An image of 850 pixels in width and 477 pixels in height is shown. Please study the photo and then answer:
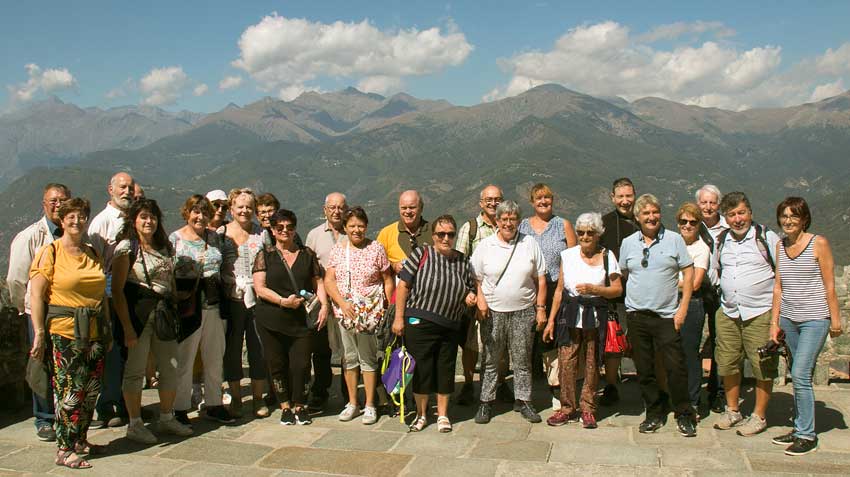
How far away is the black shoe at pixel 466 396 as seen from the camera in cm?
636

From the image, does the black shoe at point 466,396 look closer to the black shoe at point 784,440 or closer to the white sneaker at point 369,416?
the white sneaker at point 369,416

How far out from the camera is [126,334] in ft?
16.7

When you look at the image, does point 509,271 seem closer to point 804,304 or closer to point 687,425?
point 687,425

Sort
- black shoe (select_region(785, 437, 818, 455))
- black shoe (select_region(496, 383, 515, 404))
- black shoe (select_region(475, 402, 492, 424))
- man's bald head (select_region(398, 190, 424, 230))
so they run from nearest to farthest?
black shoe (select_region(785, 437, 818, 455)) → black shoe (select_region(475, 402, 492, 424)) → man's bald head (select_region(398, 190, 424, 230)) → black shoe (select_region(496, 383, 515, 404))

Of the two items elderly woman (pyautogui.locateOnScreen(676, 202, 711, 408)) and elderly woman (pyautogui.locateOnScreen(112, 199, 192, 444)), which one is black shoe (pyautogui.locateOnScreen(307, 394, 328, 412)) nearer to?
elderly woman (pyautogui.locateOnScreen(112, 199, 192, 444))

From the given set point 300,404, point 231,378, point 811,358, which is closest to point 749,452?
point 811,358

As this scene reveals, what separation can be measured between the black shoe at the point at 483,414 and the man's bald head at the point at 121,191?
3739mm

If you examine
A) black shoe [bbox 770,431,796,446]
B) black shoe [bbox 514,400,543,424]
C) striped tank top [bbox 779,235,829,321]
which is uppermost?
striped tank top [bbox 779,235,829,321]

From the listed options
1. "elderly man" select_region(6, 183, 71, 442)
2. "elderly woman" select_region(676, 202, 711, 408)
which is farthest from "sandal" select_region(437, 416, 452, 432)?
"elderly man" select_region(6, 183, 71, 442)

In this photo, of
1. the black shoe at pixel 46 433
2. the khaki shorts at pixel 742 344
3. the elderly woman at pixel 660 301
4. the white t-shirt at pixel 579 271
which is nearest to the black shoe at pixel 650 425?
the elderly woman at pixel 660 301

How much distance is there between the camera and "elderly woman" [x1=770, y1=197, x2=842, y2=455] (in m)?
4.83

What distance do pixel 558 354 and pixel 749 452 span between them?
1660 mm

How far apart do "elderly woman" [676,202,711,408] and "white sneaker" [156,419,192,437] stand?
4.20 metres

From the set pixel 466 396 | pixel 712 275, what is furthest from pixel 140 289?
pixel 712 275
